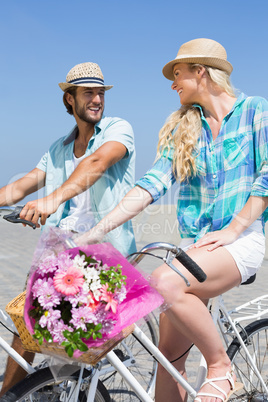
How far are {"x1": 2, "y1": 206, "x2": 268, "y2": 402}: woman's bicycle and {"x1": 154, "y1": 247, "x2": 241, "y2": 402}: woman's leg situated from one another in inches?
5.8

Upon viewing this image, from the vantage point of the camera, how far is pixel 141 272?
7.34 ft

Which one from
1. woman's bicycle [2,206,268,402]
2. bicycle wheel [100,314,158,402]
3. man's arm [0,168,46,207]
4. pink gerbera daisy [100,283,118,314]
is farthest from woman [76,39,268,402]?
man's arm [0,168,46,207]

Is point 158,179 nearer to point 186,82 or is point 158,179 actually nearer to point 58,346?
point 186,82

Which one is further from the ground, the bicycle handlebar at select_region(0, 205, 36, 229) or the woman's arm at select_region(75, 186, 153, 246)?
the bicycle handlebar at select_region(0, 205, 36, 229)

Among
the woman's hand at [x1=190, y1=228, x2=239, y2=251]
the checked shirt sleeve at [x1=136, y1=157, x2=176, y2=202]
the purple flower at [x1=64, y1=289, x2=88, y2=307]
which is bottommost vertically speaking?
the woman's hand at [x1=190, y1=228, x2=239, y2=251]

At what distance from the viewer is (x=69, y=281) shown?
203 cm

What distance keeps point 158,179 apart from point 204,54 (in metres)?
0.70

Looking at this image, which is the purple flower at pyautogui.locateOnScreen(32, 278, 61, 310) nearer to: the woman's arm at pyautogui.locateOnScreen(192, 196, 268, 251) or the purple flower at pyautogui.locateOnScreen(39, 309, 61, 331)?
the purple flower at pyautogui.locateOnScreen(39, 309, 61, 331)

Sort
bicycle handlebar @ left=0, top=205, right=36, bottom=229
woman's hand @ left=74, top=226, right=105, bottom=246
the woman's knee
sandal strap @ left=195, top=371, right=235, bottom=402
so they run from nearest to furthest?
woman's hand @ left=74, top=226, right=105, bottom=246, the woman's knee, bicycle handlebar @ left=0, top=205, right=36, bottom=229, sandal strap @ left=195, top=371, right=235, bottom=402

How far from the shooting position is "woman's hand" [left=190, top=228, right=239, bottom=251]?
271 centimetres

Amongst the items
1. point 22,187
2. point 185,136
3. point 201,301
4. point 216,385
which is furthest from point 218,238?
point 22,187

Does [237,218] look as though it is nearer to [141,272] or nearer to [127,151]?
[141,272]

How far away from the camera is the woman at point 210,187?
8.78ft

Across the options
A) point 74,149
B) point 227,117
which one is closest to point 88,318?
point 227,117
